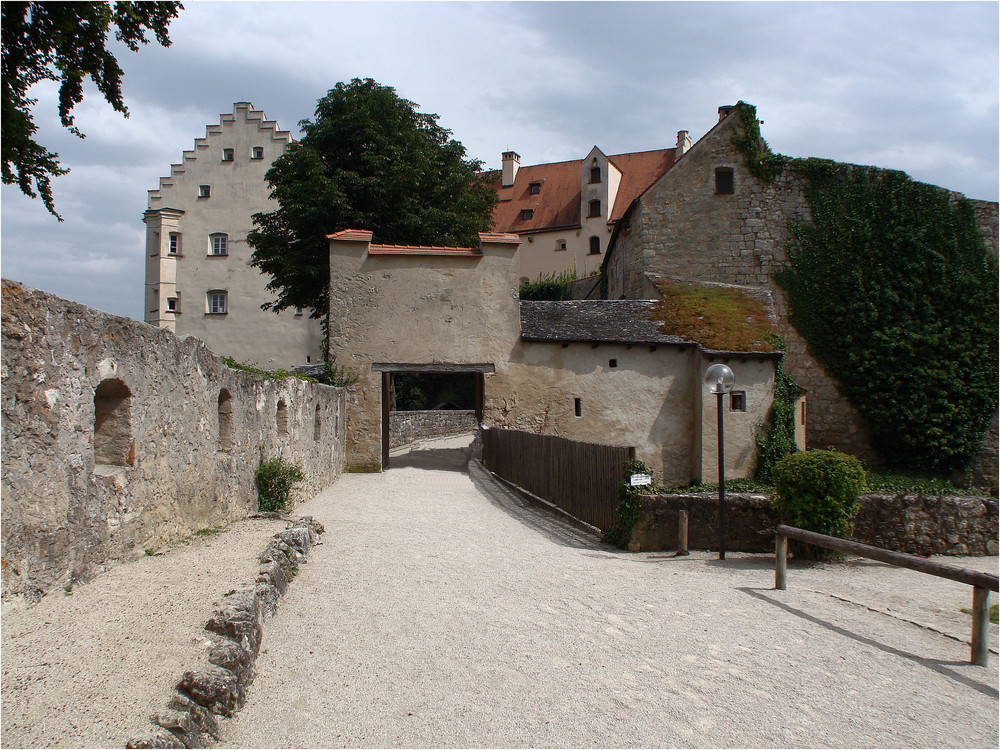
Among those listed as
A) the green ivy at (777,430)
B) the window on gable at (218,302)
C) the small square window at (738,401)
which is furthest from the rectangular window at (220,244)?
the green ivy at (777,430)

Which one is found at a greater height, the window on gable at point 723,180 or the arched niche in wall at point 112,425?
the window on gable at point 723,180

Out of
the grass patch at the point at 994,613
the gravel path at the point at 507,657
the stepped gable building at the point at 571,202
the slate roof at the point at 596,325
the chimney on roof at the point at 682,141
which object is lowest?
the grass patch at the point at 994,613

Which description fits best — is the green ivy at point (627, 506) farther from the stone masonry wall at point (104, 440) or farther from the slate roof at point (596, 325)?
the slate roof at point (596, 325)

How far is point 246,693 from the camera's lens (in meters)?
4.27

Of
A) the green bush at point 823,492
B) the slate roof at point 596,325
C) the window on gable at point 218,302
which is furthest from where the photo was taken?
the window on gable at point 218,302

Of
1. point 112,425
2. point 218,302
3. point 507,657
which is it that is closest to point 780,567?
point 507,657

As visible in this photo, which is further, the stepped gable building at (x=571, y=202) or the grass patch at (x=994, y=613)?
the stepped gable building at (x=571, y=202)

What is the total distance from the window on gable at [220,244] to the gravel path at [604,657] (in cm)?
3200

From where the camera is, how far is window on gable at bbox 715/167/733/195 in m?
23.5

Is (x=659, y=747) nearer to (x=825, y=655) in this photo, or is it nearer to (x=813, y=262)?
(x=825, y=655)

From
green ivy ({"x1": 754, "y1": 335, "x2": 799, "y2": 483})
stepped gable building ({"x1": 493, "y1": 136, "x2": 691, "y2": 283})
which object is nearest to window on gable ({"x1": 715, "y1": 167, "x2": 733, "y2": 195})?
green ivy ({"x1": 754, "y1": 335, "x2": 799, "y2": 483})

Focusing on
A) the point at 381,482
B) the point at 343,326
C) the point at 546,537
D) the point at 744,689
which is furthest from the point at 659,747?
the point at 343,326

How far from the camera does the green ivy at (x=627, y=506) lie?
10320mm

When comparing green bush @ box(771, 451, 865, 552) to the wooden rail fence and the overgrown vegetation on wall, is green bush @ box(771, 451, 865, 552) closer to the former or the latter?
the wooden rail fence
